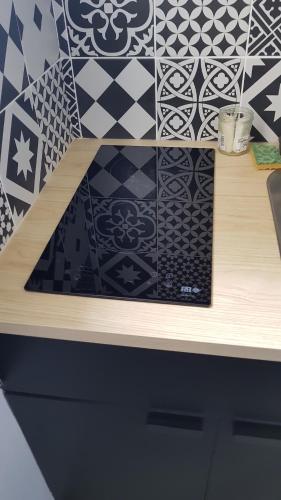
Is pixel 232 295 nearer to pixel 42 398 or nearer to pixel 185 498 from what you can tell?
pixel 42 398

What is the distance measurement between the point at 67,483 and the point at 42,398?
0.41m

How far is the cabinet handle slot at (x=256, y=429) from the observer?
0.67 metres

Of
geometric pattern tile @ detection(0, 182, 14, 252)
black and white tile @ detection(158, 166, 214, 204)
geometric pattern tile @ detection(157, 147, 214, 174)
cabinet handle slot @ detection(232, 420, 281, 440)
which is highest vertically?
geometric pattern tile @ detection(157, 147, 214, 174)

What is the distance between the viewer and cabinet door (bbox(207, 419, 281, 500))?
68cm

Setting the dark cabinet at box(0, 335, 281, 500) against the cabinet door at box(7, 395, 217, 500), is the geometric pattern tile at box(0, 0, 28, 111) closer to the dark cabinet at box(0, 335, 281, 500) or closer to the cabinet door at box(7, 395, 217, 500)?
the dark cabinet at box(0, 335, 281, 500)

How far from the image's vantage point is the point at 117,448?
81cm

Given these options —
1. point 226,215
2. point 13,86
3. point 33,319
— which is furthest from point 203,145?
point 33,319

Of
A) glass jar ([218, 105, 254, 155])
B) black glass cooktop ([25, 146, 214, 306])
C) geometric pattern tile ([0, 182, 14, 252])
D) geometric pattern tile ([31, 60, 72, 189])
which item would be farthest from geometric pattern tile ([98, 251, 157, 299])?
glass jar ([218, 105, 254, 155])

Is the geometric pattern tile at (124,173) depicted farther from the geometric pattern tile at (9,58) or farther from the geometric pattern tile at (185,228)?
the geometric pattern tile at (9,58)

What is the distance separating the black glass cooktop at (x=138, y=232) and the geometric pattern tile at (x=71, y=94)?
125 millimetres

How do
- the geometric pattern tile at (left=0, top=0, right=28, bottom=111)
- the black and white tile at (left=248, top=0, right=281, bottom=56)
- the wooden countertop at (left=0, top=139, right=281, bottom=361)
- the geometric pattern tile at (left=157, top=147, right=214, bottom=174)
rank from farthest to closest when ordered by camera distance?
1. the geometric pattern tile at (left=157, top=147, right=214, bottom=174)
2. the black and white tile at (left=248, top=0, right=281, bottom=56)
3. the geometric pattern tile at (left=0, top=0, right=28, bottom=111)
4. the wooden countertop at (left=0, top=139, right=281, bottom=361)

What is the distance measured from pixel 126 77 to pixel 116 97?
58 millimetres

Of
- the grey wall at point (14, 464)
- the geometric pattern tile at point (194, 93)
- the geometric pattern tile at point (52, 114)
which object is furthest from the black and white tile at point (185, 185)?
the grey wall at point (14, 464)

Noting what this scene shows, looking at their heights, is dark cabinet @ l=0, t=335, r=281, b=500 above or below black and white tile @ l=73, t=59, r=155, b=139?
below
